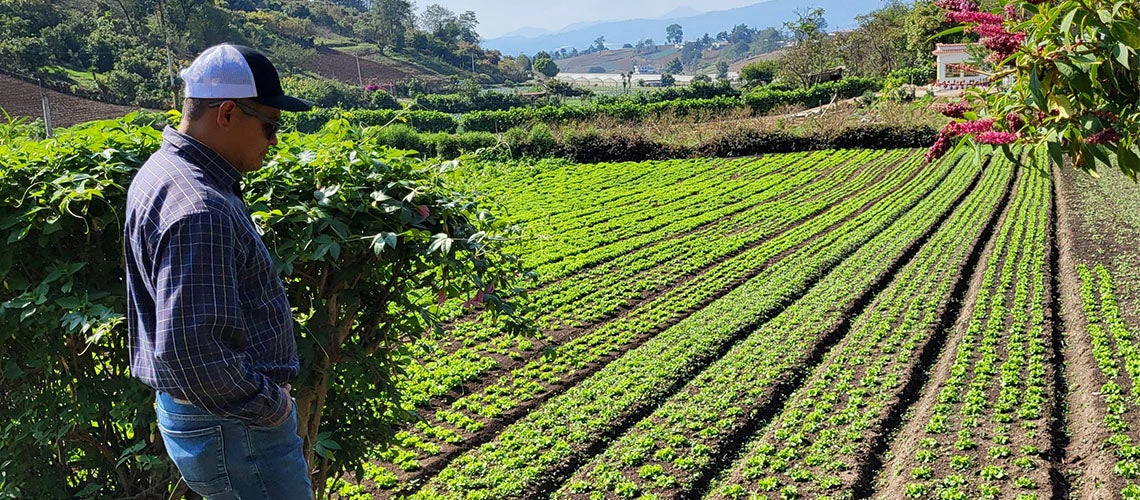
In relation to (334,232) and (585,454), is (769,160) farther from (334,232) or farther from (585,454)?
(334,232)

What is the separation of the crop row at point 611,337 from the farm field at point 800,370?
1.2 inches

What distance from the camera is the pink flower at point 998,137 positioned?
2.40 meters

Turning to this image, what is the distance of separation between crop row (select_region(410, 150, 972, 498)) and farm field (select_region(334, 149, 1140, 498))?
0.03 m

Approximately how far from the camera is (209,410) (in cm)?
219

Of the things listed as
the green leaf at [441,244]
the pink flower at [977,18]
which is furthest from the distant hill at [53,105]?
the pink flower at [977,18]

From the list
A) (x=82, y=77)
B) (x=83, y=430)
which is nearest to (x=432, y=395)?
(x=83, y=430)

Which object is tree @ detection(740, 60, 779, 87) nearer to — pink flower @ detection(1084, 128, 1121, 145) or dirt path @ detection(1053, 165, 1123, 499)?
dirt path @ detection(1053, 165, 1123, 499)

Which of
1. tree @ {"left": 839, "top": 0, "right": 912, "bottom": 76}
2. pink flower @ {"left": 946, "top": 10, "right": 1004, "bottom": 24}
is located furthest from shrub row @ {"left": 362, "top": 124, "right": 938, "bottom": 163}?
tree @ {"left": 839, "top": 0, "right": 912, "bottom": 76}

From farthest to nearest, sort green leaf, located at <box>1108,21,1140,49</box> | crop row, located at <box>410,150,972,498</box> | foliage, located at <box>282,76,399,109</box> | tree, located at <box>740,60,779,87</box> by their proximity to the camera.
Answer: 1. tree, located at <box>740,60,779,87</box>
2. foliage, located at <box>282,76,399,109</box>
3. crop row, located at <box>410,150,972,498</box>
4. green leaf, located at <box>1108,21,1140,49</box>

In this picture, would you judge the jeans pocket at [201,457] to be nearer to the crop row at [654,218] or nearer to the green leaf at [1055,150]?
the green leaf at [1055,150]

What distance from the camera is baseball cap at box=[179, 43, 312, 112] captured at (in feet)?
7.36

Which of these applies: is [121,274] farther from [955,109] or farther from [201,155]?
[955,109]

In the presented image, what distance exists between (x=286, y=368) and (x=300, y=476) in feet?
1.09

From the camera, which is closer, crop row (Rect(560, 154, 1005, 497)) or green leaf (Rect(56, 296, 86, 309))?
green leaf (Rect(56, 296, 86, 309))
